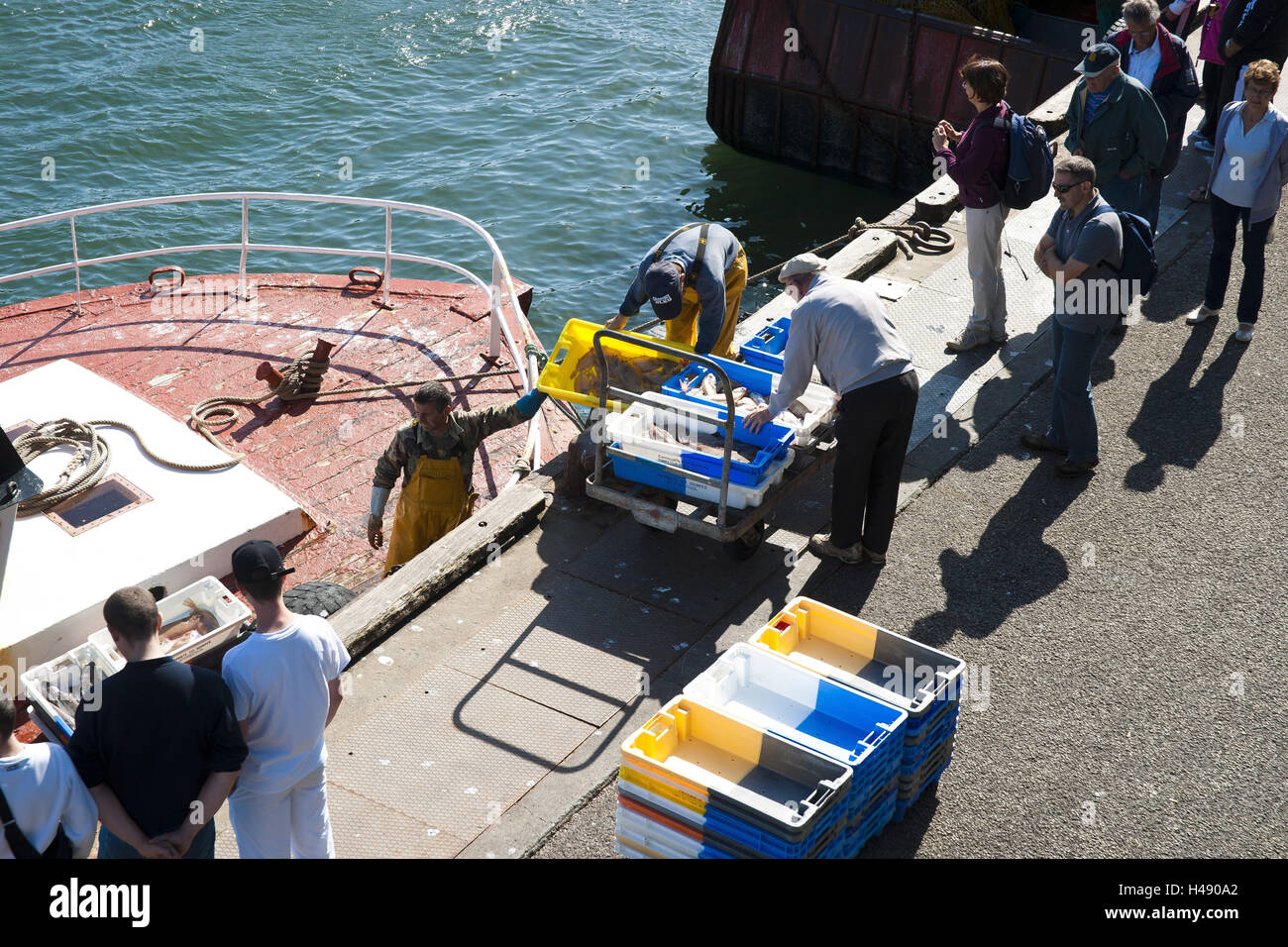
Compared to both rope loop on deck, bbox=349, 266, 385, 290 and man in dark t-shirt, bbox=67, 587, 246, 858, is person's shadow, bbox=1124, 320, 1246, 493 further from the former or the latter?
rope loop on deck, bbox=349, 266, 385, 290

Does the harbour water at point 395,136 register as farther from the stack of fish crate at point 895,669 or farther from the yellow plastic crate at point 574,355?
the stack of fish crate at point 895,669

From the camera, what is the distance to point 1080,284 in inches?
292

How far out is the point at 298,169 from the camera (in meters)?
22.6

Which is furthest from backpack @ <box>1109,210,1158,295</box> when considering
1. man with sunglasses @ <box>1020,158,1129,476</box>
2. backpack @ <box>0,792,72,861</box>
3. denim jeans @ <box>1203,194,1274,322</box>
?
backpack @ <box>0,792,72,861</box>

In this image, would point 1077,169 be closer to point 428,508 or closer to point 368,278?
point 428,508

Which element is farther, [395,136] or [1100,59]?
[395,136]

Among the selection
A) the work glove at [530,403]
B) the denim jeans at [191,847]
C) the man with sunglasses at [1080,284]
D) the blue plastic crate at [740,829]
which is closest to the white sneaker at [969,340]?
the man with sunglasses at [1080,284]

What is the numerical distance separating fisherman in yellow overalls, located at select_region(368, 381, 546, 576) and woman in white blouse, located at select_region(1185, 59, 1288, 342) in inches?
220

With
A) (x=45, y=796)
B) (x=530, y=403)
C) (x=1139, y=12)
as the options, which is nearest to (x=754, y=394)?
(x=530, y=403)

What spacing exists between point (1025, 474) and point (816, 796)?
4.04m

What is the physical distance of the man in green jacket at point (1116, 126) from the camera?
852 centimetres

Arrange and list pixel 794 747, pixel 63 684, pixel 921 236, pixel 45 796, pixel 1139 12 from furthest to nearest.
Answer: pixel 921 236, pixel 1139 12, pixel 63 684, pixel 794 747, pixel 45 796

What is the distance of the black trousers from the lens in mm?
6613

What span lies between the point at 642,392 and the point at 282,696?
11.3 ft
